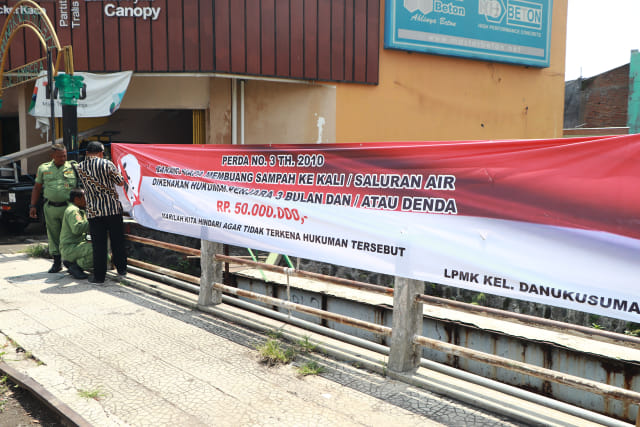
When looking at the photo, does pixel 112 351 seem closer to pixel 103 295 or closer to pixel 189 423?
pixel 189 423

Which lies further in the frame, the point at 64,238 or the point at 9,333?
the point at 64,238

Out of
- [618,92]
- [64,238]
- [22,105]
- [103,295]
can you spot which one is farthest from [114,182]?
[618,92]

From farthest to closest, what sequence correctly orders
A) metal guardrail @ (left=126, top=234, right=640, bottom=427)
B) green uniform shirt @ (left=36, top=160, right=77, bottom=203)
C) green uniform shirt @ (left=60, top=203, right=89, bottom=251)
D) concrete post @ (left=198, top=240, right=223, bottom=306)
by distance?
green uniform shirt @ (left=36, top=160, right=77, bottom=203) < green uniform shirt @ (left=60, top=203, right=89, bottom=251) < concrete post @ (left=198, top=240, right=223, bottom=306) < metal guardrail @ (left=126, top=234, right=640, bottom=427)

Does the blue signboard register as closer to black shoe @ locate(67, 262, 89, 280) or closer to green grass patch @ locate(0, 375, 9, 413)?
black shoe @ locate(67, 262, 89, 280)

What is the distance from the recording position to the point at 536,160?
3.30 meters

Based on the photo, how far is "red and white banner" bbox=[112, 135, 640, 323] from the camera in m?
3.02

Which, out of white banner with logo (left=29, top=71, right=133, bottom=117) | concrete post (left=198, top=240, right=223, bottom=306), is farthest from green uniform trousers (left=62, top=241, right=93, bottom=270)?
white banner with logo (left=29, top=71, right=133, bottom=117)

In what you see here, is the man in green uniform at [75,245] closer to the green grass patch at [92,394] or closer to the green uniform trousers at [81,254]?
the green uniform trousers at [81,254]

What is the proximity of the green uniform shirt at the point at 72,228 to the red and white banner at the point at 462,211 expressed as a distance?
2569mm

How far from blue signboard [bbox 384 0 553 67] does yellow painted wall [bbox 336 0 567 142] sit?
0.33 meters

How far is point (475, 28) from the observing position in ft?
55.2

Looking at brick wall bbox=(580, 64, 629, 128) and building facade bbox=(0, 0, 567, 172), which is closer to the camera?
building facade bbox=(0, 0, 567, 172)

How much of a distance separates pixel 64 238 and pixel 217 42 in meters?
7.63

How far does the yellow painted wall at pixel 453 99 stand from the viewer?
15594mm
